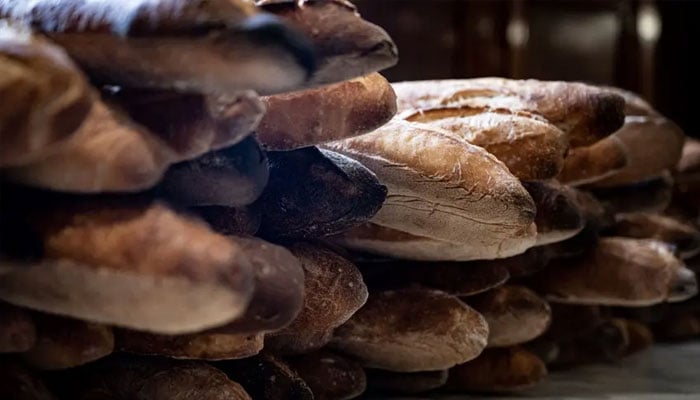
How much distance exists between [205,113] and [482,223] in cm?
34

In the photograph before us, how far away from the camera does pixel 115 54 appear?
607 millimetres

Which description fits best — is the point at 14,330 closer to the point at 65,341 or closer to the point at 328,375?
the point at 65,341

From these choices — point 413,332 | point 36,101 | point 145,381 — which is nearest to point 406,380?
point 413,332

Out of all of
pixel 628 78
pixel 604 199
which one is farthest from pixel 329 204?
pixel 628 78

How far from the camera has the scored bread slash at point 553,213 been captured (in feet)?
3.37

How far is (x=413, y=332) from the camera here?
95 cm


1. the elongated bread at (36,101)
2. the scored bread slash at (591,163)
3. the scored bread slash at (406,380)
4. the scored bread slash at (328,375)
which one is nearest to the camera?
the elongated bread at (36,101)

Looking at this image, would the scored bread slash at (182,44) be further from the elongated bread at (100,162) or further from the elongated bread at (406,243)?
the elongated bread at (406,243)

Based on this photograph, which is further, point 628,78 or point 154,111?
point 628,78

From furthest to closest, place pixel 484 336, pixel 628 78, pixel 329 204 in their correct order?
pixel 628 78 → pixel 484 336 → pixel 329 204

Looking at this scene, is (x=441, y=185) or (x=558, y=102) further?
(x=558, y=102)

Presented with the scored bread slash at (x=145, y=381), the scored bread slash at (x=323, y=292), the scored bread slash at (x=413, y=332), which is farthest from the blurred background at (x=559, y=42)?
the scored bread slash at (x=145, y=381)

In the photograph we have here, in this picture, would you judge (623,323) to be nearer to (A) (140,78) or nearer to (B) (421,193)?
(B) (421,193)

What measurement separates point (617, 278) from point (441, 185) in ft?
1.41
